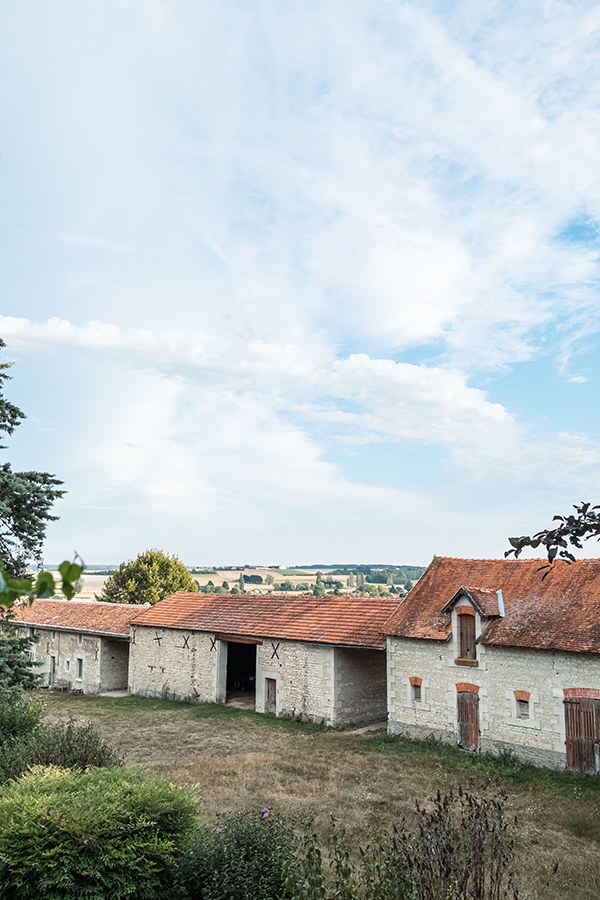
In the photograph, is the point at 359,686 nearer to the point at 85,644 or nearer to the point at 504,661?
the point at 504,661

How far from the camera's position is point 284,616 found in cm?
2588

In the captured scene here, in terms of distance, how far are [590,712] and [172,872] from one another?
12012 mm

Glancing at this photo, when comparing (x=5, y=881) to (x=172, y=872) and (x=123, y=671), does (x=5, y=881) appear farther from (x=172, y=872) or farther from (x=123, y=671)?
(x=123, y=671)

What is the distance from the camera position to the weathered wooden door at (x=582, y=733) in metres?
15.6

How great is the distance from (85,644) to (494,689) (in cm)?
2225

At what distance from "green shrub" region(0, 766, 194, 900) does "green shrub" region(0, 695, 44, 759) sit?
5.42m

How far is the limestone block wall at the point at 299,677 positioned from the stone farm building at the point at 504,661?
9.16 ft

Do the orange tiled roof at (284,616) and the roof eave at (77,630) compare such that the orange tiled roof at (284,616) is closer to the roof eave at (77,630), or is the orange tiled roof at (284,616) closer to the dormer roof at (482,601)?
the roof eave at (77,630)

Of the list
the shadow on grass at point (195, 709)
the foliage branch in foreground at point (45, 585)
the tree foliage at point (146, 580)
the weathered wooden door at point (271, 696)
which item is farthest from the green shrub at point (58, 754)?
the tree foliage at point (146, 580)

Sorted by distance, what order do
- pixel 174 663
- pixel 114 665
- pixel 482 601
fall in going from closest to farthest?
pixel 482 601 → pixel 174 663 → pixel 114 665

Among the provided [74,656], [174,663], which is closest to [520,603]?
[174,663]

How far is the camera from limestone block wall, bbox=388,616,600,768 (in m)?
16.3

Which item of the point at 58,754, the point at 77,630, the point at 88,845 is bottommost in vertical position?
the point at 77,630

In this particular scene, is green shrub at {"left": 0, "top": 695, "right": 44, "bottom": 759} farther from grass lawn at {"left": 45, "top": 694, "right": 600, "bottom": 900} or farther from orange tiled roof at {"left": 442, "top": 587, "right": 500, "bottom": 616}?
orange tiled roof at {"left": 442, "top": 587, "right": 500, "bottom": 616}
